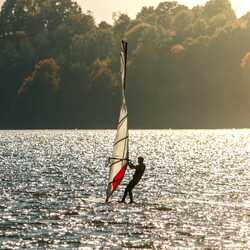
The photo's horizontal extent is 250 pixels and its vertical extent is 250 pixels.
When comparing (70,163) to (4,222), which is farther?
(70,163)

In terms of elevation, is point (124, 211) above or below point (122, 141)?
below

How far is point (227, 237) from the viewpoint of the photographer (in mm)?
37844

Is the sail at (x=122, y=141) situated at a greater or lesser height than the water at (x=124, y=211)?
greater

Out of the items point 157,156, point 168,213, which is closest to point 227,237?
point 168,213

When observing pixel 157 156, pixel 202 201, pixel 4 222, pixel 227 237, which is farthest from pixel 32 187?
pixel 157 156

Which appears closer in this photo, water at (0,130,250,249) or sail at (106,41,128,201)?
water at (0,130,250,249)

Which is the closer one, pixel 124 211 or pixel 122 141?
pixel 122 141

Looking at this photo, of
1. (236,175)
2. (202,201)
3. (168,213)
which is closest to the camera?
(168,213)

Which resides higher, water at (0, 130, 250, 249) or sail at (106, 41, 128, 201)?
sail at (106, 41, 128, 201)

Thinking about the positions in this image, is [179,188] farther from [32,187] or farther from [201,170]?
[201,170]

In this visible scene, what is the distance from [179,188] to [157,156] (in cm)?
5172

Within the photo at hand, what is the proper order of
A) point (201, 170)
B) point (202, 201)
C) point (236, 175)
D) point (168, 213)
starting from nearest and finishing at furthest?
point (168, 213) < point (202, 201) < point (236, 175) < point (201, 170)

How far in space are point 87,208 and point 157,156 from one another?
217ft

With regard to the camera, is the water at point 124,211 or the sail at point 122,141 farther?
the sail at point 122,141
